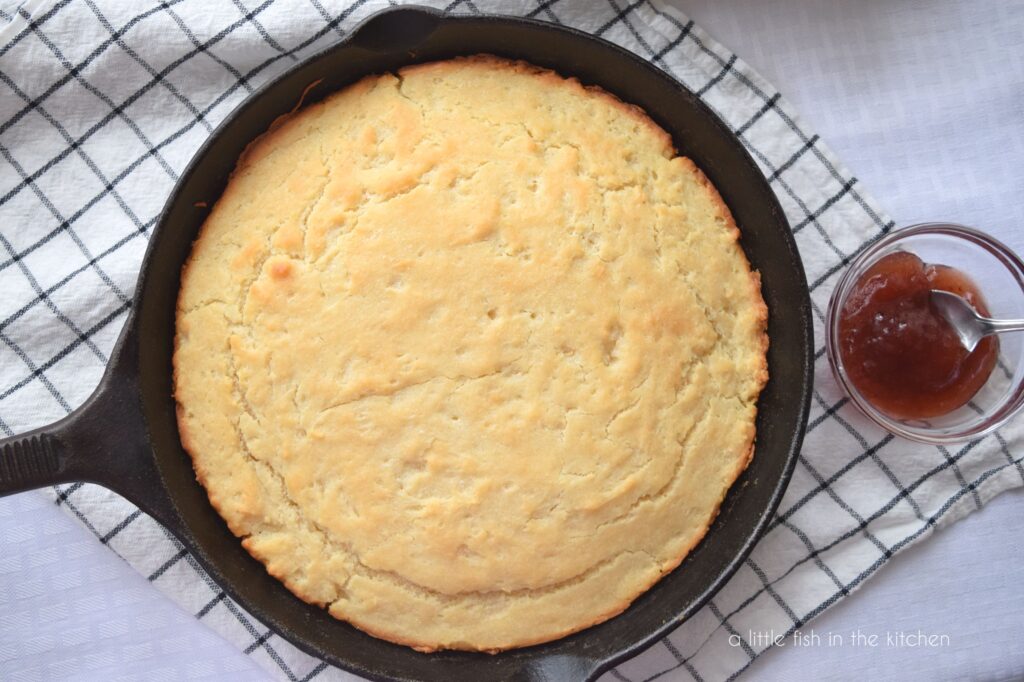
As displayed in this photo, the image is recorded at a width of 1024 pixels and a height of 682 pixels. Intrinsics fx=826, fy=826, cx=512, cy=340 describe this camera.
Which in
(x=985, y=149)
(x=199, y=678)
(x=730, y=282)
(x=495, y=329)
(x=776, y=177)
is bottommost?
(x=199, y=678)

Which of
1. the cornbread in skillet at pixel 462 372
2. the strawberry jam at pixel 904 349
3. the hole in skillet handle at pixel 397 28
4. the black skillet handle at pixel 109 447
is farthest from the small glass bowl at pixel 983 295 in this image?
the black skillet handle at pixel 109 447

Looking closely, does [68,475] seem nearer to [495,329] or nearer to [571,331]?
[495,329]

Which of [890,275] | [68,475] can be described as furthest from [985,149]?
[68,475]

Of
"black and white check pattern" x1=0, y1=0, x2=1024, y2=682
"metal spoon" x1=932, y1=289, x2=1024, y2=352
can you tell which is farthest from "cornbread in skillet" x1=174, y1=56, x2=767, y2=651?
"metal spoon" x1=932, y1=289, x2=1024, y2=352

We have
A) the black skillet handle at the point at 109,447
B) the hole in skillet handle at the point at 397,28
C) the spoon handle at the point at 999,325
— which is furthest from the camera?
→ the spoon handle at the point at 999,325

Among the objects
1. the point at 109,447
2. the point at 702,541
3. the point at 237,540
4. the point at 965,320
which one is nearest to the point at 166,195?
the point at 109,447

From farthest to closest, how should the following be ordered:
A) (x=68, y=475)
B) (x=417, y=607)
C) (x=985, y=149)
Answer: (x=985, y=149)
(x=417, y=607)
(x=68, y=475)

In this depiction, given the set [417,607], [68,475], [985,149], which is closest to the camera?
[68,475]

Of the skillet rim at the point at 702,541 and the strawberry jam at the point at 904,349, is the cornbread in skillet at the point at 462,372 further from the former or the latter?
the strawberry jam at the point at 904,349
